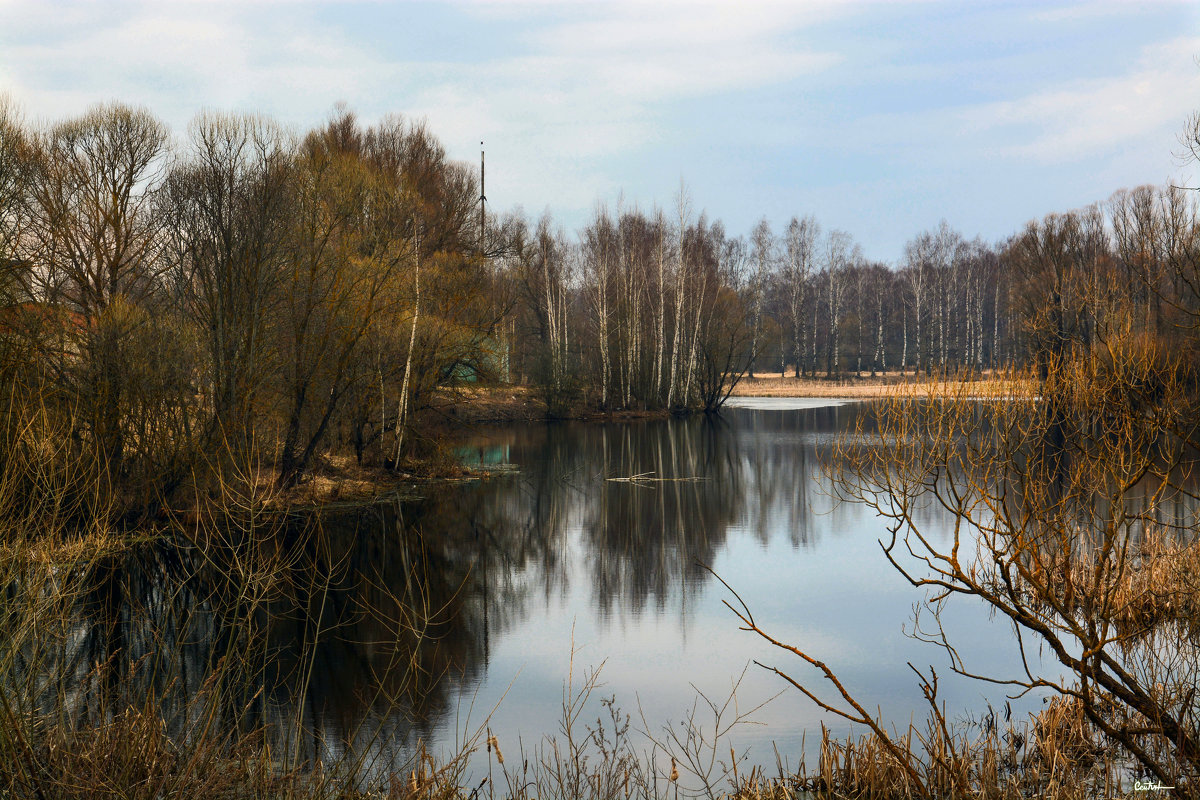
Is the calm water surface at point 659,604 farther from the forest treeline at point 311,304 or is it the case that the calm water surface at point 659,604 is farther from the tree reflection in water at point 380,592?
the forest treeline at point 311,304

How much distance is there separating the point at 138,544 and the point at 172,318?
3218 mm

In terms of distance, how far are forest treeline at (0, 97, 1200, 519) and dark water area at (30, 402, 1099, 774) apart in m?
1.42

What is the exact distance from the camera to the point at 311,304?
16547mm

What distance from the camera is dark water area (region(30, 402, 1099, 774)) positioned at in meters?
7.38

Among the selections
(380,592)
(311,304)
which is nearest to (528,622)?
(380,592)

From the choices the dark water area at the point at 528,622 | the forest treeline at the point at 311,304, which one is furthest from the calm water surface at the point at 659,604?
the forest treeline at the point at 311,304

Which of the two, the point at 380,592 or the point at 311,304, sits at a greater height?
the point at 311,304

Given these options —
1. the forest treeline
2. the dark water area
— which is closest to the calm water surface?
A: the dark water area

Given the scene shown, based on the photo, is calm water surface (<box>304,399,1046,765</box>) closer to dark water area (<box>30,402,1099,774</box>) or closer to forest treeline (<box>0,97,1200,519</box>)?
dark water area (<box>30,402,1099,774</box>)

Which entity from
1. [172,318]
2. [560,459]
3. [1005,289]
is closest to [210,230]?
[172,318]

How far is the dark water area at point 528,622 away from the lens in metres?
7.38

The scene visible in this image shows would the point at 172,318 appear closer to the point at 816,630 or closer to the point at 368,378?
the point at 368,378

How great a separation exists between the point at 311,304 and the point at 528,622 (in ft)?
27.3

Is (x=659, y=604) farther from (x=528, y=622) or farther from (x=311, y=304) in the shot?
(x=311, y=304)
